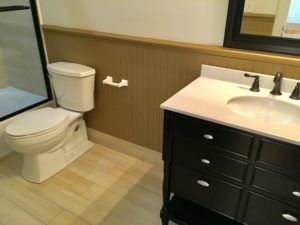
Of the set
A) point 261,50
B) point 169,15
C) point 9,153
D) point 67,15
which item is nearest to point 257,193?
point 261,50

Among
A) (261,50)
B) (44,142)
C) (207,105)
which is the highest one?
(261,50)

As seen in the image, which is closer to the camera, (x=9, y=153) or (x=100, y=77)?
(x=100, y=77)

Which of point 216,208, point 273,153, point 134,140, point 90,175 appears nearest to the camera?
point 273,153

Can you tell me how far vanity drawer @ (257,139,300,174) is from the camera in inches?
39.6

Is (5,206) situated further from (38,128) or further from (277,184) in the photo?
(277,184)

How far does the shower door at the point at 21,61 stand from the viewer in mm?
2344

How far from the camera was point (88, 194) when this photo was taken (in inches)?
73.4

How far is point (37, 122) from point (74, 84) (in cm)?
40

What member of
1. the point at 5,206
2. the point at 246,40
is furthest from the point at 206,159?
the point at 5,206

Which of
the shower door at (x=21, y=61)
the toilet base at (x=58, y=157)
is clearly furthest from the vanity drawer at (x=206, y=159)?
the shower door at (x=21, y=61)

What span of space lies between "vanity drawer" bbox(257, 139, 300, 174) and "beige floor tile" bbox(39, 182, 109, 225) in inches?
44.2

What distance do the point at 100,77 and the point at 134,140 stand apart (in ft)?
1.99

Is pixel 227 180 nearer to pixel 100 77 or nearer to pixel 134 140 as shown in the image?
pixel 134 140

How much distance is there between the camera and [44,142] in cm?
184
